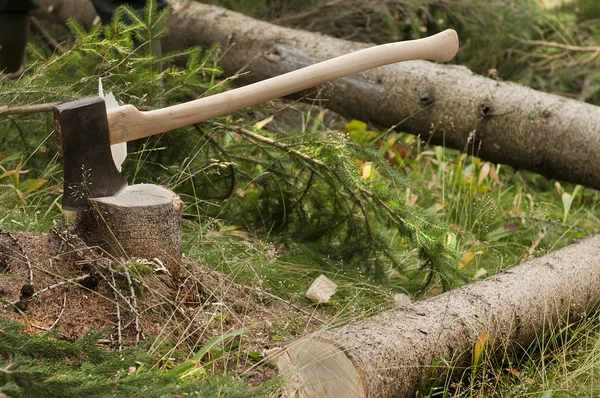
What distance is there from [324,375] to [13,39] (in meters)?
2.61

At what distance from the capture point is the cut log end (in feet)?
6.46

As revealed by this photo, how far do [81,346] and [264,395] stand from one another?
1.44 ft

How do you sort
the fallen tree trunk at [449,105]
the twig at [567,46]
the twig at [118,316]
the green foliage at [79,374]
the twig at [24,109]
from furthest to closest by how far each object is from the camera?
the twig at [567,46]
the fallen tree trunk at [449,105]
the twig at [24,109]
the twig at [118,316]
the green foliage at [79,374]

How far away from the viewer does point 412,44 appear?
8.88 ft

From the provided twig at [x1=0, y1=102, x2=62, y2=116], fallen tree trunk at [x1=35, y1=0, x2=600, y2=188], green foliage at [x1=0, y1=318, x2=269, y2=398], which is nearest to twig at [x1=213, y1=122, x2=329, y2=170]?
fallen tree trunk at [x1=35, y1=0, x2=600, y2=188]

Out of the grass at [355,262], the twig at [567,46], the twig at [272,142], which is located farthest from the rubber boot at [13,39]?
the twig at [567,46]

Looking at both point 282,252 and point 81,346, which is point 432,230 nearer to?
point 282,252

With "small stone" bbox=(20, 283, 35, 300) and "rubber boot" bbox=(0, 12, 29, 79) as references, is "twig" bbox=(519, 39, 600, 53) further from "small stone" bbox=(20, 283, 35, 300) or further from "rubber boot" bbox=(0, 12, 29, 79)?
"small stone" bbox=(20, 283, 35, 300)

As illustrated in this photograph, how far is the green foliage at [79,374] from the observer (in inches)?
63.9

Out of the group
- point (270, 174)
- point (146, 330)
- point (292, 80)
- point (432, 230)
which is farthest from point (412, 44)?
point (146, 330)

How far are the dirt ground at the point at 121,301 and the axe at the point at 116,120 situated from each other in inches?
7.0

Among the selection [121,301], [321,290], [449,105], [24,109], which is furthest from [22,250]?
[449,105]

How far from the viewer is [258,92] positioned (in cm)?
255

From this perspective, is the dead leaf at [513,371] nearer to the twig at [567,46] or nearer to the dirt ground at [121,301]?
the dirt ground at [121,301]
